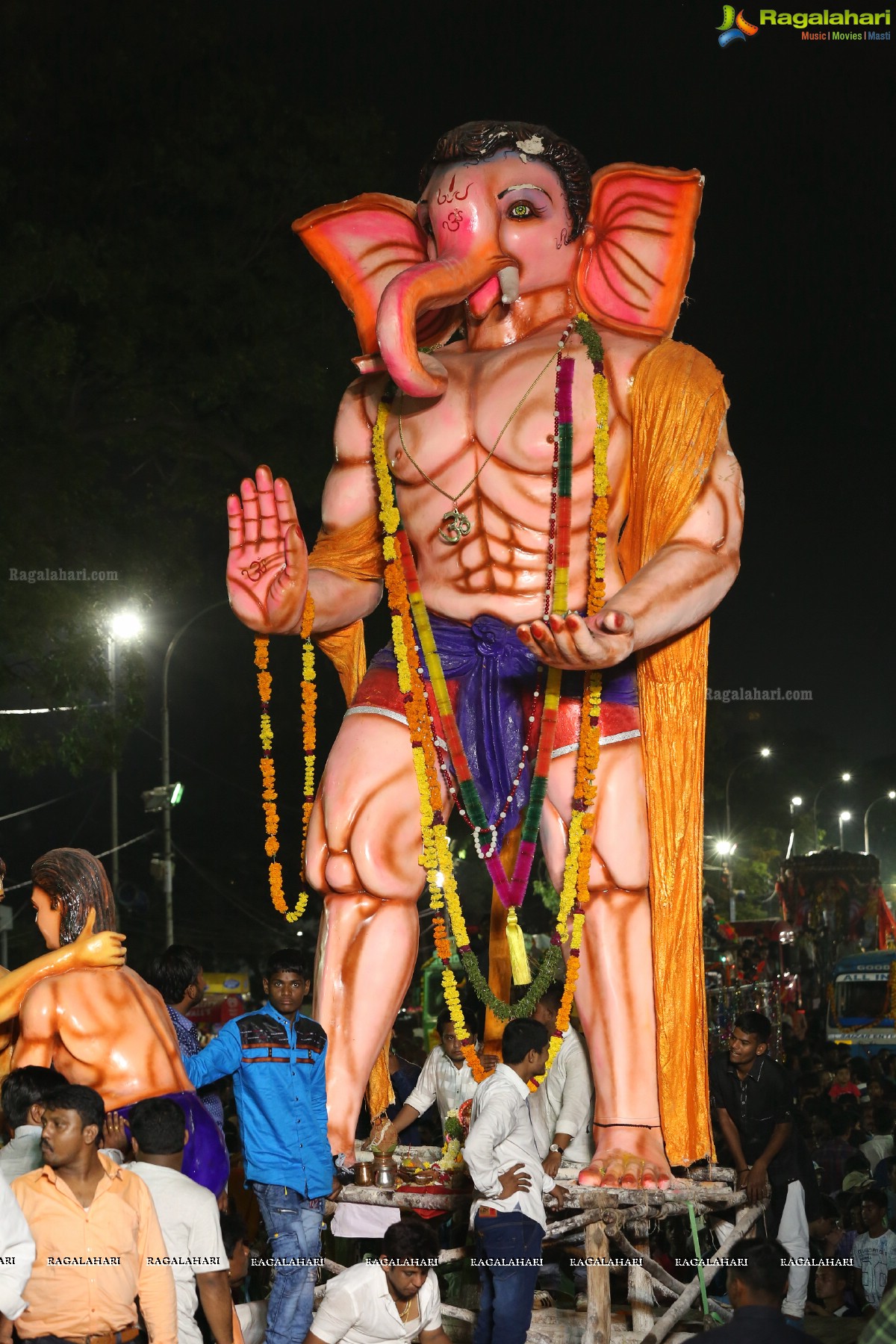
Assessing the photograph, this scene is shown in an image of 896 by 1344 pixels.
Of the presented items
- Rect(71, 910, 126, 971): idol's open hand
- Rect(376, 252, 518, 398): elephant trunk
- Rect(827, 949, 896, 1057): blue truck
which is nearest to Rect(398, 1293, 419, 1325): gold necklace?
Rect(71, 910, 126, 971): idol's open hand

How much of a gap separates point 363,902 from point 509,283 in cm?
195

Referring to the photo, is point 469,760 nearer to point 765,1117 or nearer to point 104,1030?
point 104,1030

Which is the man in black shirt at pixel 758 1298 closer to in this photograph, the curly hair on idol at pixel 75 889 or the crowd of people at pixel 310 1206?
the crowd of people at pixel 310 1206

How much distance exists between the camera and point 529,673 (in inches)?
199

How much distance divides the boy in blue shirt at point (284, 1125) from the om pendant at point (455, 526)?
1.35 meters

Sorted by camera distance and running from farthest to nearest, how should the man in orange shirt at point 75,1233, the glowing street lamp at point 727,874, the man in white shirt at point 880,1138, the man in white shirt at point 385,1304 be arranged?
the glowing street lamp at point 727,874 < the man in white shirt at point 880,1138 < the man in white shirt at point 385,1304 < the man in orange shirt at point 75,1233

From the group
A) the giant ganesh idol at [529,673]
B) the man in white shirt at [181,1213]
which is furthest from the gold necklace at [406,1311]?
the giant ganesh idol at [529,673]

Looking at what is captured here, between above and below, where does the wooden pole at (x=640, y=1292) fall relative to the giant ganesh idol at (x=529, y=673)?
below

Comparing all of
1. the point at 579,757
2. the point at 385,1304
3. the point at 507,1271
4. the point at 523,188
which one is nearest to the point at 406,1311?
the point at 385,1304

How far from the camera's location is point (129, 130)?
11375mm

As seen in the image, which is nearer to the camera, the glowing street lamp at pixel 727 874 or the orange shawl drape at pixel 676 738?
the orange shawl drape at pixel 676 738

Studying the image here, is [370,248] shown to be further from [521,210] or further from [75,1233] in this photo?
[75,1233]

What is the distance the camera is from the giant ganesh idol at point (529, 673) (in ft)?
16.2

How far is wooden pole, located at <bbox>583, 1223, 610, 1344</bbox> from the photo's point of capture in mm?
4688
